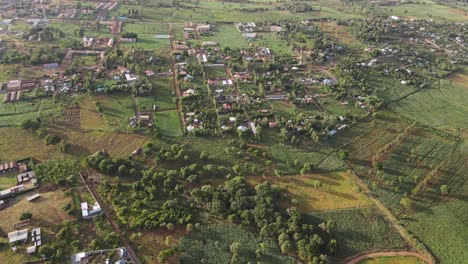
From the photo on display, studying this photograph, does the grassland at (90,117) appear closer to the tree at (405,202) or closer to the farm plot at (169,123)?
the farm plot at (169,123)

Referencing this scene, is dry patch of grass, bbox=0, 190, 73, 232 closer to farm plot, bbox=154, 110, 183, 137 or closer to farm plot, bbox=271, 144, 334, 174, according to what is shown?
farm plot, bbox=154, 110, 183, 137

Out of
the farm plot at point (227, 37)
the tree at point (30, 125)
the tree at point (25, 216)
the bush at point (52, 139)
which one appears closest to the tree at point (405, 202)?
the tree at point (25, 216)

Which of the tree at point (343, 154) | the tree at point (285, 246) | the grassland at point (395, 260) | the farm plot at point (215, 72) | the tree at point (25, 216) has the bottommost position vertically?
the grassland at point (395, 260)

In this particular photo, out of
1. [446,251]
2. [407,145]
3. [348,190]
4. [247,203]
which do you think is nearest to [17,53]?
[247,203]

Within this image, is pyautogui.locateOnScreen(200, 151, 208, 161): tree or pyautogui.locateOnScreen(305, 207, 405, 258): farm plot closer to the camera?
pyautogui.locateOnScreen(305, 207, 405, 258): farm plot

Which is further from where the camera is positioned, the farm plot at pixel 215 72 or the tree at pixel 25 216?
the farm plot at pixel 215 72

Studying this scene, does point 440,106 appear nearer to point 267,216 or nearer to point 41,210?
point 267,216

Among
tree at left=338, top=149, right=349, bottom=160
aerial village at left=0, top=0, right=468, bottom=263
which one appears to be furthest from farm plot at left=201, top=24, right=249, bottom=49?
tree at left=338, top=149, right=349, bottom=160
